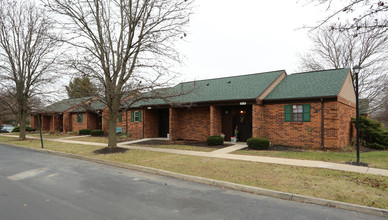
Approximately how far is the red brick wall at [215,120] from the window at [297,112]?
195 inches

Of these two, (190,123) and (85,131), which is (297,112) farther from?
(85,131)

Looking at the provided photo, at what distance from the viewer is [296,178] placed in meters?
6.79

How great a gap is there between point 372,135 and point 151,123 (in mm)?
17781

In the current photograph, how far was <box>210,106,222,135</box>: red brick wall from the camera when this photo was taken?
16.3 meters

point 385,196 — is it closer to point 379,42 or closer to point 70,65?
point 70,65

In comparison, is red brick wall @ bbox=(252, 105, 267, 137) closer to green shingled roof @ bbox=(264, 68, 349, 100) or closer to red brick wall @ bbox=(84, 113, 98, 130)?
green shingled roof @ bbox=(264, 68, 349, 100)

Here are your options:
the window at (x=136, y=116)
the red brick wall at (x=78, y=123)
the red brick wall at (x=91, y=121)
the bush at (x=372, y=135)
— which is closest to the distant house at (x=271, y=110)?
the window at (x=136, y=116)

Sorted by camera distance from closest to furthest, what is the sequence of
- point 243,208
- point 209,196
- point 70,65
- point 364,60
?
point 243,208 < point 209,196 < point 70,65 < point 364,60

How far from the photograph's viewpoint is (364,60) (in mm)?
25094

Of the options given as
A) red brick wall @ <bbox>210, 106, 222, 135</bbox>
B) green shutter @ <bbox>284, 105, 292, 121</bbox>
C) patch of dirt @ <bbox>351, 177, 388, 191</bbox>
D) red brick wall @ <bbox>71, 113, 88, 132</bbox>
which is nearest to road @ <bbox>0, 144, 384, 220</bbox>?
patch of dirt @ <bbox>351, 177, 388, 191</bbox>

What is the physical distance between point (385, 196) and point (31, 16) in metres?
28.6

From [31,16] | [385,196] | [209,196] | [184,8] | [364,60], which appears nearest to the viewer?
[385,196]

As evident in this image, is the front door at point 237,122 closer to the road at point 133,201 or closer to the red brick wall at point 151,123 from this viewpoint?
the red brick wall at point 151,123

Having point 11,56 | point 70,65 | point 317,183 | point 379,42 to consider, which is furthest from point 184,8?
point 379,42
